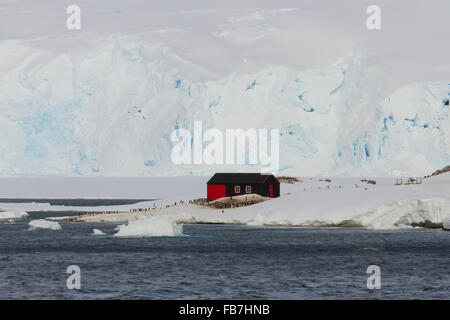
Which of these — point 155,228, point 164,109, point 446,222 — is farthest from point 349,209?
point 164,109

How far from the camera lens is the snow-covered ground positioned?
176 feet

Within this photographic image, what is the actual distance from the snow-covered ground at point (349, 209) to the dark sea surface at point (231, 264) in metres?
1.75

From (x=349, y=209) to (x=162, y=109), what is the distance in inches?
3300

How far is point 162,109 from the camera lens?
13688 cm

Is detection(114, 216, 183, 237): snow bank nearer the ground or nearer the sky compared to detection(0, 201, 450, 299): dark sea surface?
nearer the sky

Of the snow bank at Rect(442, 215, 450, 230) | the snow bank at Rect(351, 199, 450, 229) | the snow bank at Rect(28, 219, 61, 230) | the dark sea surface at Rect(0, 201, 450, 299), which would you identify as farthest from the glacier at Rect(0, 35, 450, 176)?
the dark sea surface at Rect(0, 201, 450, 299)

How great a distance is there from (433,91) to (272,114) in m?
28.4

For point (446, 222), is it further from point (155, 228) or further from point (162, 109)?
point (162, 109)

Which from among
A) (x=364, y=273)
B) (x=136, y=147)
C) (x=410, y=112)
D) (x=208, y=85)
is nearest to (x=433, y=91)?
(x=410, y=112)

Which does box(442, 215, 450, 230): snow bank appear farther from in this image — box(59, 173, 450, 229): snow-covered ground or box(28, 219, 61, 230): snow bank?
box(28, 219, 61, 230): snow bank

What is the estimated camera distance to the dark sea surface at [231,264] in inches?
1072

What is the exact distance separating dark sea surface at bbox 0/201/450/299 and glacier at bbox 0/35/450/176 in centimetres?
6897

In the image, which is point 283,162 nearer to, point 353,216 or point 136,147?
point 136,147

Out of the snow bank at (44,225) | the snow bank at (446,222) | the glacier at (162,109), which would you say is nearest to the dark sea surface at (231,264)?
the snow bank at (446,222)
